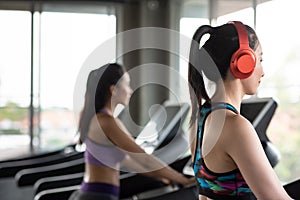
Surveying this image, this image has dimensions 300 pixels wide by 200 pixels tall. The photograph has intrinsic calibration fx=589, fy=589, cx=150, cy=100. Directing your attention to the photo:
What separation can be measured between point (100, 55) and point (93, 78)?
522mm

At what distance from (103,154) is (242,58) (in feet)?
4.87

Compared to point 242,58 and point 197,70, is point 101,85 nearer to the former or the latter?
point 197,70

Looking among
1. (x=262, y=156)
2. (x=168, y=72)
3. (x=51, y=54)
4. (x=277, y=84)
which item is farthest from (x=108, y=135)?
(x=51, y=54)

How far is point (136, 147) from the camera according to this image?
9.29 ft

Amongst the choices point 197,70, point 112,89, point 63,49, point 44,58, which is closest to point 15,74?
point 44,58

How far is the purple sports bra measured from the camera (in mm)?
2736

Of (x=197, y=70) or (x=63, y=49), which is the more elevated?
(x=197, y=70)

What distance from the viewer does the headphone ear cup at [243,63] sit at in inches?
55.1

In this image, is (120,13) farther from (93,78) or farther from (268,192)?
(268,192)

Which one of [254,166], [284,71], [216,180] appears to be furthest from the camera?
[284,71]

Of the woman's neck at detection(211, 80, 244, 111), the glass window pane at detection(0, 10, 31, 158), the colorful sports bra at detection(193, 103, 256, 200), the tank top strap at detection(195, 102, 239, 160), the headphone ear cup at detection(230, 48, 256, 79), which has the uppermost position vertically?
the headphone ear cup at detection(230, 48, 256, 79)

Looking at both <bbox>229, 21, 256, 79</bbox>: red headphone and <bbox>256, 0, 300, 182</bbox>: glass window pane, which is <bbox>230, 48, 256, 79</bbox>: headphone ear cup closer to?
<bbox>229, 21, 256, 79</bbox>: red headphone

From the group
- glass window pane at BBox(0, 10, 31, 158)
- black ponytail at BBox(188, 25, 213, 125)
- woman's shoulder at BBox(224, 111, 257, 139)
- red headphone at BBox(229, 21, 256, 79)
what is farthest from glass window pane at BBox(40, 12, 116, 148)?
woman's shoulder at BBox(224, 111, 257, 139)

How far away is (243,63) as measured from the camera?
138 centimetres
